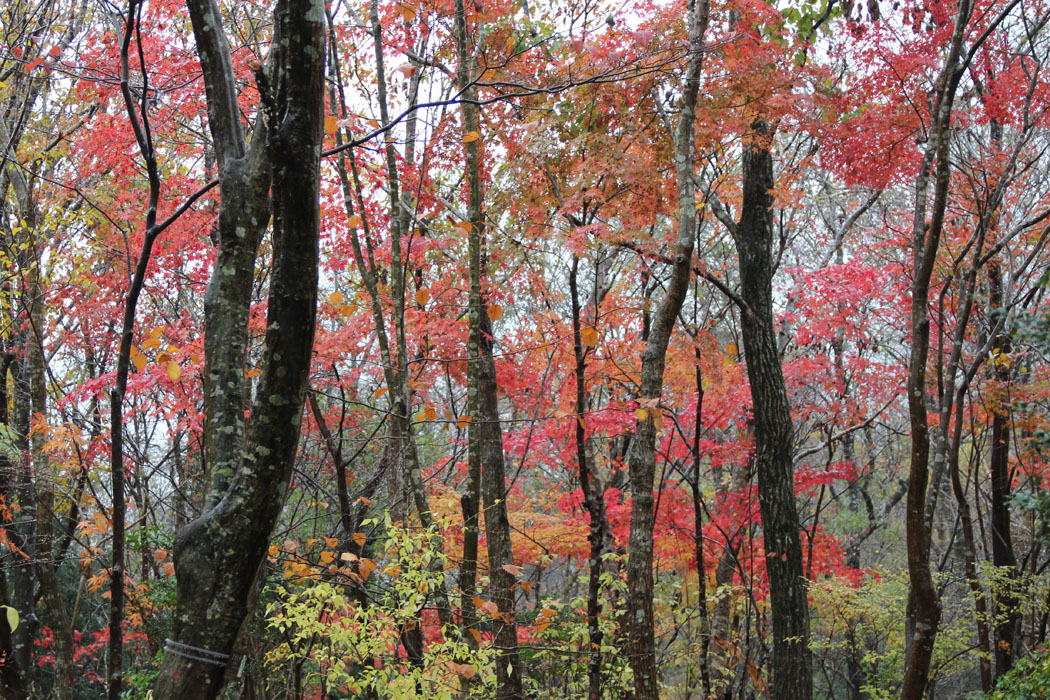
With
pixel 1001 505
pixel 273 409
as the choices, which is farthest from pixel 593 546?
pixel 1001 505

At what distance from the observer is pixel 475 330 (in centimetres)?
524

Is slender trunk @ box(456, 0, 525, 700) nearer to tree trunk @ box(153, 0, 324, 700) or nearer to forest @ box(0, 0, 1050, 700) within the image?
forest @ box(0, 0, 1050, 700)

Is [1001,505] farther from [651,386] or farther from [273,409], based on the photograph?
[273,409]

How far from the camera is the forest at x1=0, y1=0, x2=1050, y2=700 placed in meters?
2.60

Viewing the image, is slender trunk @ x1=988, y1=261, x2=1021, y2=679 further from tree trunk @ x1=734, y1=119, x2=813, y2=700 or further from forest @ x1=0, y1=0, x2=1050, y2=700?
tree trunk @ x1=734, y1=119, x2=813, y2=700

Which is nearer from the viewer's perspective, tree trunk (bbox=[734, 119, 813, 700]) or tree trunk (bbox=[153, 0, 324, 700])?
tree trunk (bbox=[153, 0, 324, 700])

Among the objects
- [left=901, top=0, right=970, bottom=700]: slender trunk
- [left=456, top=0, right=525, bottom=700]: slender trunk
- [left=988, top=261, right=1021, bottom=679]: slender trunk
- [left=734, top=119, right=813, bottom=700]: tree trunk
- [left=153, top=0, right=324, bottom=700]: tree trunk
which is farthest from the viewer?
[left=988, top=261, right=1021, bottom=679]: slender trunk

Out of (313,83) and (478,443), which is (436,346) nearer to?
(478,443)

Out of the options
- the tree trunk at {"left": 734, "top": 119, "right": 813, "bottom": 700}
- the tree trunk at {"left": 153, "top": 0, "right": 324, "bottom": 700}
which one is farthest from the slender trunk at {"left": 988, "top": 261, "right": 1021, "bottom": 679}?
the tree trunk at {"left": 153, "top": 0, "right": 324, "bottom": 700}

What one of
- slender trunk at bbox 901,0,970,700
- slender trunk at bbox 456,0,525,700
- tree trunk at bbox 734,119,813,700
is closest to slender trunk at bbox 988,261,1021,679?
tree trunk at bbox 734,119,813,700

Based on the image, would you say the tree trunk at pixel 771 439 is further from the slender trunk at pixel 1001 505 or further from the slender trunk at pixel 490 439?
the slender trunk at pixel 1001 505

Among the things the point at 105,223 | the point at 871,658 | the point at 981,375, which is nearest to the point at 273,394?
the point at 105,223

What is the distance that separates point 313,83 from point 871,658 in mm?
9352

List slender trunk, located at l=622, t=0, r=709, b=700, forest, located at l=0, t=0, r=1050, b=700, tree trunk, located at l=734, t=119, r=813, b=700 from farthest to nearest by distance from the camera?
tree trunk, located at l=734, t=119, r=813, b=700
slender trunk, located at l=622, t=0, r=709, b=700
forest, located at l=0, t=0, r=1050, b=700
